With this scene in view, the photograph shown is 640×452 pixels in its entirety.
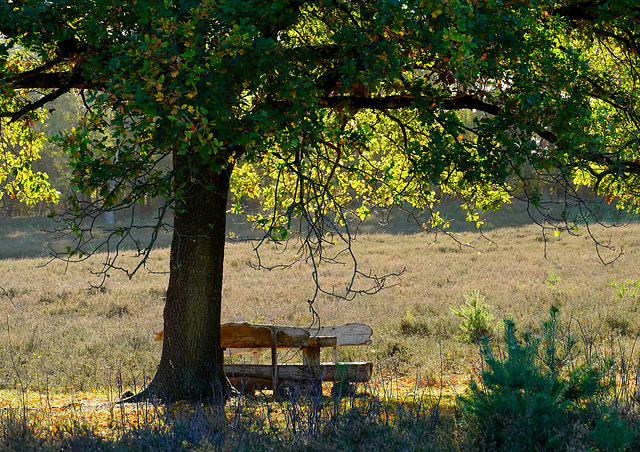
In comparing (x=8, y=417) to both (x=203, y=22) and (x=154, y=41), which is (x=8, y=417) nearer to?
(x=154, y=41)

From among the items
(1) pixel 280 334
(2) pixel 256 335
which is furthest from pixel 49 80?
(1) pixel 280 334

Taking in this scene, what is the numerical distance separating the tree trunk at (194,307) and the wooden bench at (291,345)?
1.97 ft

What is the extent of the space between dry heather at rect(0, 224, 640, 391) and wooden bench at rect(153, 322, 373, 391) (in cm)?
101

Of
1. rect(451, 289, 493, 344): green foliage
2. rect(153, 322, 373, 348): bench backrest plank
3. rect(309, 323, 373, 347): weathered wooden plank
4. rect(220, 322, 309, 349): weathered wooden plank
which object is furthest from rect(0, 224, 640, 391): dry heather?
rect(220, 322, 309, 349): weathered wooden plank

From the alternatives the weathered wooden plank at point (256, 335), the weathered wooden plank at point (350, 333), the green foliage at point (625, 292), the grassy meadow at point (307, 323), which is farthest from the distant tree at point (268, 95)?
the green foliage at point (625, 292)

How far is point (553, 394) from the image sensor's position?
16.1 ft

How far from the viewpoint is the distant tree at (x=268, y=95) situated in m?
5.38

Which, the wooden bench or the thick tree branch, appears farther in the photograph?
the wooden bench

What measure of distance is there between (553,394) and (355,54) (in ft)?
15.3

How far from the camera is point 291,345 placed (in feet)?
28.7

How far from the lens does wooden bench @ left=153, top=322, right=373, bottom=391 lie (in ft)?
28.6

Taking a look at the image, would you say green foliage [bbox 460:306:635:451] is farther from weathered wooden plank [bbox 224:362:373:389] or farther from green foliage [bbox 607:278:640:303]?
green foliage [bbox 607:278:640:303]

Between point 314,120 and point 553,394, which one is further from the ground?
point 314,120

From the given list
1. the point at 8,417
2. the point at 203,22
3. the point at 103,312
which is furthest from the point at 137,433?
the point at 103,312
